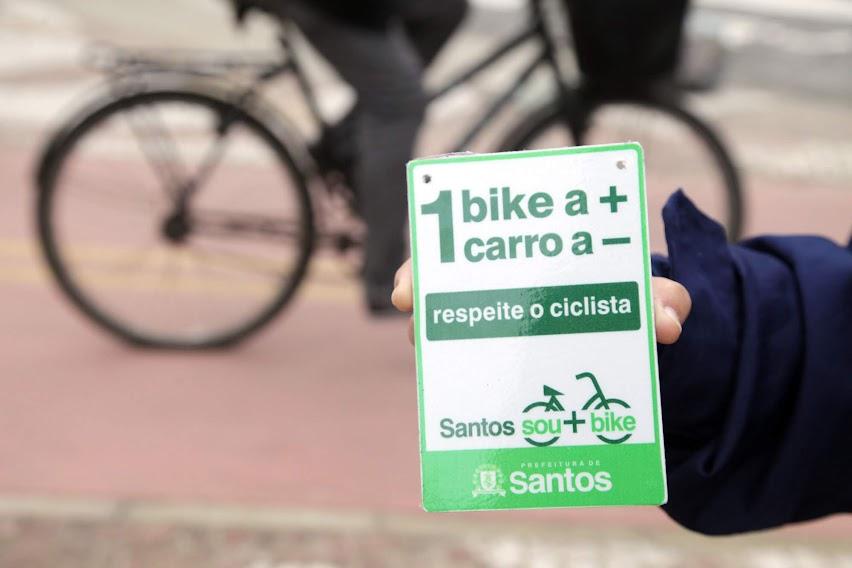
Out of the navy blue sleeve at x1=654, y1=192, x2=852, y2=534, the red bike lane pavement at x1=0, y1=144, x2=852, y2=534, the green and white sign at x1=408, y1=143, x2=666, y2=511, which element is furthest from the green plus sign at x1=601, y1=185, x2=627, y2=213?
the red bike lane pavement at x1=0, y1=144, x2=852, y2=534

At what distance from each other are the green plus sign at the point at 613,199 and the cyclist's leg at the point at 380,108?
205cm

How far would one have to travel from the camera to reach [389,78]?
3.04 metres

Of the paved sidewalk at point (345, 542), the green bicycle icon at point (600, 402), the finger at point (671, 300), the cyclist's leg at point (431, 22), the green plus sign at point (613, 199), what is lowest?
the paved sidewalk at point (345, 542)

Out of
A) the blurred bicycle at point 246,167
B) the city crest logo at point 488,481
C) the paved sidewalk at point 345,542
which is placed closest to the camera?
the city crest logo at point 488,481

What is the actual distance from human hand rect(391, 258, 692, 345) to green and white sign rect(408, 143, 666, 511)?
5cm

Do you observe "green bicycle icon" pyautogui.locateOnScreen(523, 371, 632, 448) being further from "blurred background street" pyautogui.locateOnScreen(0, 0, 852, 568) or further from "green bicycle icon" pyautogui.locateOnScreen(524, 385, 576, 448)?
"blurred background street" pyautogui.locateOnScreen(0, 0, 852, 568)

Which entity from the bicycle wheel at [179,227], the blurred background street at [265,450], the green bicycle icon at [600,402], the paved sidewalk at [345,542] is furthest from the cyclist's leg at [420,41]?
the green bicycle icon at [600,402]

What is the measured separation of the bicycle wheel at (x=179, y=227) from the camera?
338 centimetres

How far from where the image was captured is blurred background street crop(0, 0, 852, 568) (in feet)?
8.39

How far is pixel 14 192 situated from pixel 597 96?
2.71 metres

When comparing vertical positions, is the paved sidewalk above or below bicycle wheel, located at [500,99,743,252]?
below

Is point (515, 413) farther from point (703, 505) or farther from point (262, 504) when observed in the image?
point (262, 504)

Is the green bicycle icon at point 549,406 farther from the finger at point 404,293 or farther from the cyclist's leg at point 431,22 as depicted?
the cyclist's leg at point 431,22

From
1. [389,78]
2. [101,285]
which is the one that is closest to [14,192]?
[101,285]
